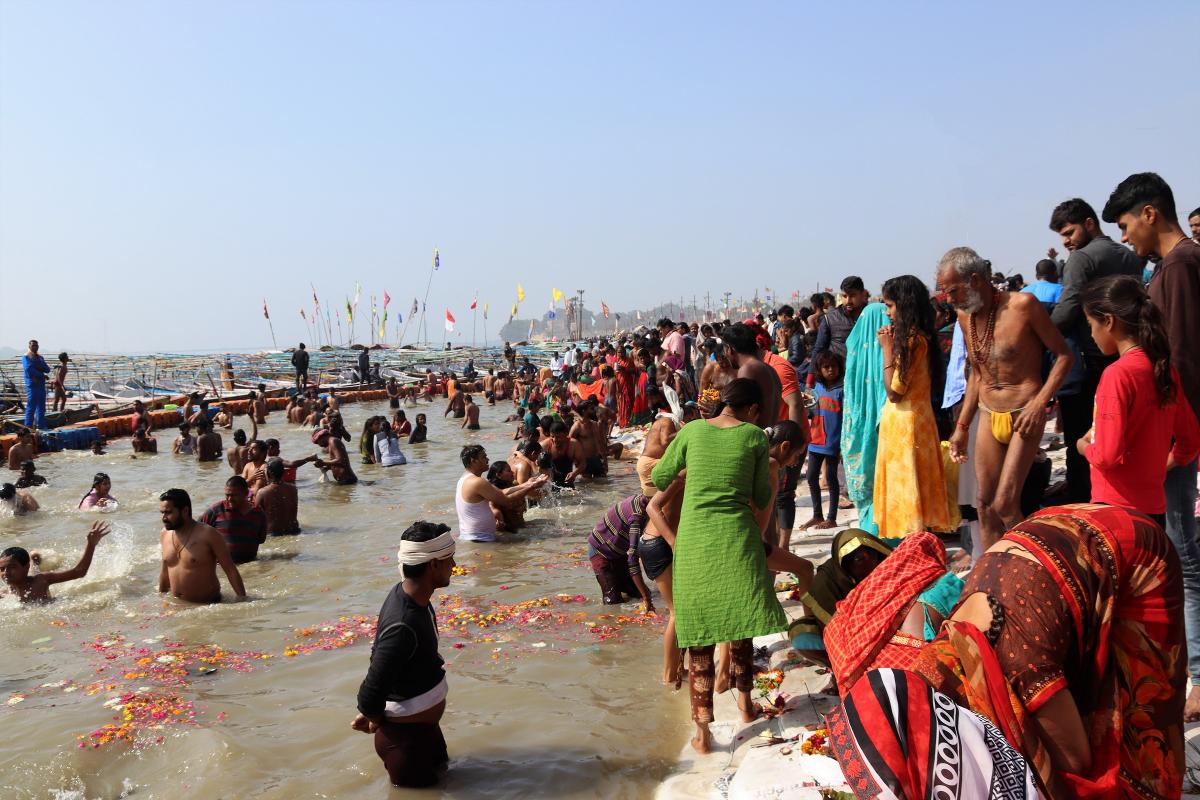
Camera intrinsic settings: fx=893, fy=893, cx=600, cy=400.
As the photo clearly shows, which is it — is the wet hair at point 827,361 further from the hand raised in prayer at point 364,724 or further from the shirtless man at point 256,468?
the shirtless man at point 256,468

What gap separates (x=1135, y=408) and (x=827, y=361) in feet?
13.6

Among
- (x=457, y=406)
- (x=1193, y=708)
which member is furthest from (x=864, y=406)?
(x=457, y=406)

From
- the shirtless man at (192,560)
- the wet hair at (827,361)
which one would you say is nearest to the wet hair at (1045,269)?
the wet hair at (827,361)

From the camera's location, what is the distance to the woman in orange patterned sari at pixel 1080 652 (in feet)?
7.49

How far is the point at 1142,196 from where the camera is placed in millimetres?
3979

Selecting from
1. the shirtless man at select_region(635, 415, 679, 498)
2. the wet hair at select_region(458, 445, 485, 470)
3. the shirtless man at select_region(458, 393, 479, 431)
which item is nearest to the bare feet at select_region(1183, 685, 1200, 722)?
the shirtless man at select_region(635, 415, 679, 498)

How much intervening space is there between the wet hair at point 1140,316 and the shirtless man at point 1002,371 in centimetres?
95

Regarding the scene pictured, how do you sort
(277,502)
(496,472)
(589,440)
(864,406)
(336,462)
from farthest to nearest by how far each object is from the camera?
1. (336,462)
2. (589,440)
3. (277,502)
4. (496,472)
5. (864,406)

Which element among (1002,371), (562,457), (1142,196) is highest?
(1142,196)

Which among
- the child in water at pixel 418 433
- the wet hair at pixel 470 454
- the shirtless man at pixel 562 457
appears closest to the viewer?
the wet hair at pixel 470 454

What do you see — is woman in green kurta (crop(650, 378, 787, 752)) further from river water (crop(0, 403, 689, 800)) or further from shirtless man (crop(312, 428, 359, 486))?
shirtless man (crop(312, 428, 359, 486))

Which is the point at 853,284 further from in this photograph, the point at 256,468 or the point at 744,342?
the point at 256,468

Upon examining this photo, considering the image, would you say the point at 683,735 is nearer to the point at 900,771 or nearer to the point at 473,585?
the point at 900,771

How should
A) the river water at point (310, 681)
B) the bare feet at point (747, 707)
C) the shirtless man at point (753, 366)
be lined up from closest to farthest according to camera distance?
the bare feet at point (747, 707) → the river water at point (310, 681) → the shirtless man at point (753, 366)
